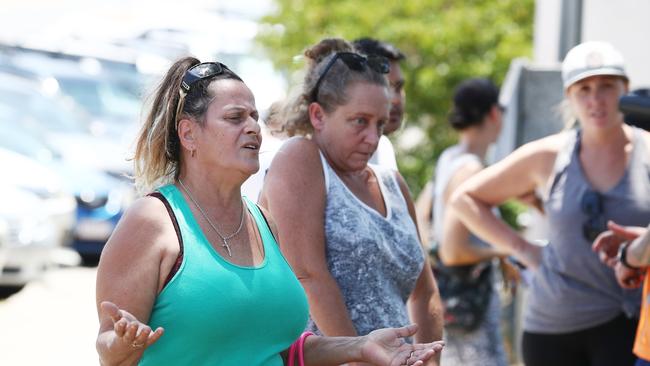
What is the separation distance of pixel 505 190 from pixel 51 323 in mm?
6121

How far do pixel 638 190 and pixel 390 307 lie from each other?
1.51 metres

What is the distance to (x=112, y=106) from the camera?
16.8 metres

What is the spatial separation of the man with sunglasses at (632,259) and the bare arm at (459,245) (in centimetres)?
129

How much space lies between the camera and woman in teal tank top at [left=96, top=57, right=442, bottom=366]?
3.10 metres

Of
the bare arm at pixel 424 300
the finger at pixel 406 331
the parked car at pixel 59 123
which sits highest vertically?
the finger at pixel 406 331

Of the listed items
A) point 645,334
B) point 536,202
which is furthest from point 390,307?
point 536,202

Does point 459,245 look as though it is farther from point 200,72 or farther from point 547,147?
point 200,72

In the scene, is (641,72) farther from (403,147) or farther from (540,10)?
(403,147)

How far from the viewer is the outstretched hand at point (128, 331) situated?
2.86 m

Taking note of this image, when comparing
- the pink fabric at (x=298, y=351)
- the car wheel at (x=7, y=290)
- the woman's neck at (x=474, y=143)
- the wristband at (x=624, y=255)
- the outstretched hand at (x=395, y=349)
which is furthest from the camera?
the car wheel at (x=7, y=290)

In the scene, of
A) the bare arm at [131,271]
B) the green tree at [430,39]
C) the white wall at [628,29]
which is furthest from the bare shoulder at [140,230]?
the green tree at [430,39]

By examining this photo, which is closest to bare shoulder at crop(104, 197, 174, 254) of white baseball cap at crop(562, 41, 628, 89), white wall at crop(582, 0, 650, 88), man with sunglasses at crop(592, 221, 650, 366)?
man with sunglasses at crop(592, 221, 650, 366)

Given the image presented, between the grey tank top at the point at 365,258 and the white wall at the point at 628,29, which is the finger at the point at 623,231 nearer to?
the grey tank top at the point at 365,258

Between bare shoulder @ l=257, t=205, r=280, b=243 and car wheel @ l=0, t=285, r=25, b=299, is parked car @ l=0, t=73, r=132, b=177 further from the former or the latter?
bare shoulder @ l=257, t=205, r=280, b=243
